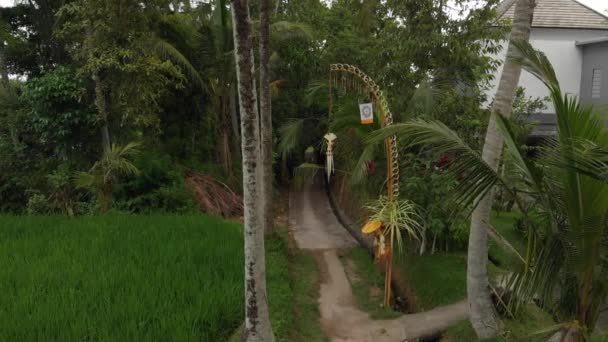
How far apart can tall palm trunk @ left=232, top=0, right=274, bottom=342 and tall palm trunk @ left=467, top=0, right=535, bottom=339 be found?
1.92m

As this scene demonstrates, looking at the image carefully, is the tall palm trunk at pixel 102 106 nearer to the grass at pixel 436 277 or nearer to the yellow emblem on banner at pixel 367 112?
the yellow emblem on banner at pixel 367 112

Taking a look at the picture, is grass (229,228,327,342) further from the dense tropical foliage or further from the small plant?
the small plant

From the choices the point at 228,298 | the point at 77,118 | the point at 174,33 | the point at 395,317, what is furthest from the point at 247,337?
the point at 174,33

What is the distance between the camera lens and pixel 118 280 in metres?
5.18

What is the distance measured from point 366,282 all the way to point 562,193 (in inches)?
164

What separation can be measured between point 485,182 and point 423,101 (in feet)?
15.5

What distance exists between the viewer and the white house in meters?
14.2

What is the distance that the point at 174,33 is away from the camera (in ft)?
34.5

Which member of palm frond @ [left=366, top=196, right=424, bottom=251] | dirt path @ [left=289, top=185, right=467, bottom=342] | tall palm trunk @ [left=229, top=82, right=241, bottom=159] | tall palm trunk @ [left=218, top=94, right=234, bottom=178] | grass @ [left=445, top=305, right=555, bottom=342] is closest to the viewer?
grass @ [left=445, top=305, right=555, bottom=342]

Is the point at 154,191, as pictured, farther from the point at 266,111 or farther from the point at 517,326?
the point at 517,326

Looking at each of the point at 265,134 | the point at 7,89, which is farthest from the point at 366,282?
the point at 7,89

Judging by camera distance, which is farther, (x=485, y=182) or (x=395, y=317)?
A: (x=395, y=317)

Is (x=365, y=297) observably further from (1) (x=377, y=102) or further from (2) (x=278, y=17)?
(2) (x=278, y=17)

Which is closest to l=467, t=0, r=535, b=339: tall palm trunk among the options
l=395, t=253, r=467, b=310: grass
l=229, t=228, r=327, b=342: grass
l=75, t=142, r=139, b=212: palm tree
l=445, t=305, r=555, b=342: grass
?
l=445, t=305, r=555, b=342: grass
